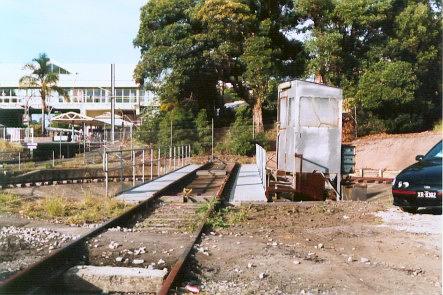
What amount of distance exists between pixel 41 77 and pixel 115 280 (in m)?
49.2

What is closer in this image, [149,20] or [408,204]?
[408,204]

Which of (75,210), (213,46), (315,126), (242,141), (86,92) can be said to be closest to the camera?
(75,210)

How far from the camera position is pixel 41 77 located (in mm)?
51312

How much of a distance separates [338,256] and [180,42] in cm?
2962

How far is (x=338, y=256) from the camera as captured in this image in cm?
680

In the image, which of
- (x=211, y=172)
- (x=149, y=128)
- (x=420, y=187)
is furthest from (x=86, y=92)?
(x=420, y=187)

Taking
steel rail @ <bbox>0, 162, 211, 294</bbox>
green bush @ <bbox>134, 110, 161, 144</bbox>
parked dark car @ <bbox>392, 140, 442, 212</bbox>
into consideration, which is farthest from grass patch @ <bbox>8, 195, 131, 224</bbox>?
green bush @ <bbox>134, 110, 161, 144</bbox>

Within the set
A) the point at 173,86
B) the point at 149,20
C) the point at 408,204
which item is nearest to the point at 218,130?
the point at 173,86

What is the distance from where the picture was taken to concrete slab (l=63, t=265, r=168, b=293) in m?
5.44

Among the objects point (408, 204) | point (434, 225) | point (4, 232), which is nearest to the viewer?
point (4, 232)

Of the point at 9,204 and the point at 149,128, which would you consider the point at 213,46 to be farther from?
the point at 9,204

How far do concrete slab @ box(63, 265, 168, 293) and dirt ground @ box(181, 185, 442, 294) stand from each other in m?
0.31

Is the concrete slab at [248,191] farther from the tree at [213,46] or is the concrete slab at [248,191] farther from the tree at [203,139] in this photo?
the tree at [213,46]

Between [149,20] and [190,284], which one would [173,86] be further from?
[190,284]
